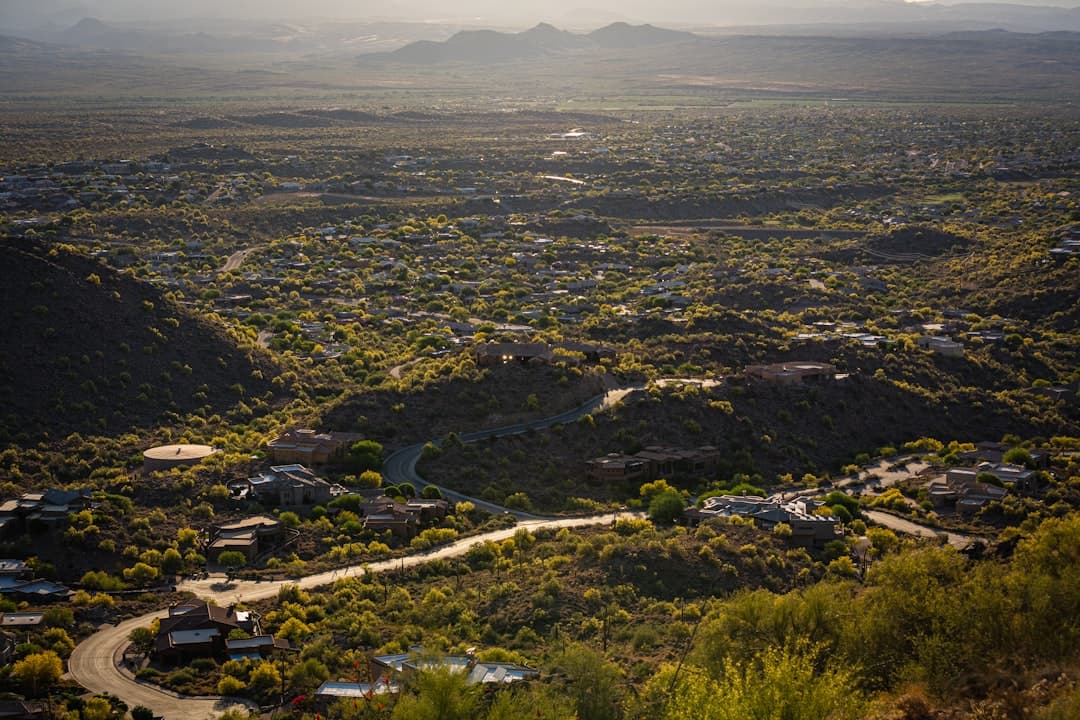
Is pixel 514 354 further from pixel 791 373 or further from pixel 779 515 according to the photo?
pixel 779 515

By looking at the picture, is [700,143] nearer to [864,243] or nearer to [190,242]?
[864,243]

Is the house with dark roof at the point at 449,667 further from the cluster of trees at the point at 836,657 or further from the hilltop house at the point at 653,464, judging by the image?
the hilltop house at the point at 653,464

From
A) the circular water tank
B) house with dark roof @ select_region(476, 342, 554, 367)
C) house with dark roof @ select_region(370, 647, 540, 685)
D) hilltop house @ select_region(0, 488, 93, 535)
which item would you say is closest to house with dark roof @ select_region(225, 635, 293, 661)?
house with dark roof @ select_region(370, 647, 540, 685)

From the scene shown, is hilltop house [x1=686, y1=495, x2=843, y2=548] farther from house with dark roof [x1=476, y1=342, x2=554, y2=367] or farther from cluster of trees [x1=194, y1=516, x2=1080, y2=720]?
house with dark roof [x1=476, y1=342, x2=554, y2=367]

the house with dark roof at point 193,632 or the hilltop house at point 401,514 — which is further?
the hilltop house at point 401,514

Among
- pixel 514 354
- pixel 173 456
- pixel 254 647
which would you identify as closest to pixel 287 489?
pixel 173 456

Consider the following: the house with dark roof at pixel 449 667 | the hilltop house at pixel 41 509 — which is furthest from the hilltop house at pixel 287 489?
the house with dark roof at pixel 449 667

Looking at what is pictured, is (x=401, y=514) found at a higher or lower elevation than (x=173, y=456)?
lower
